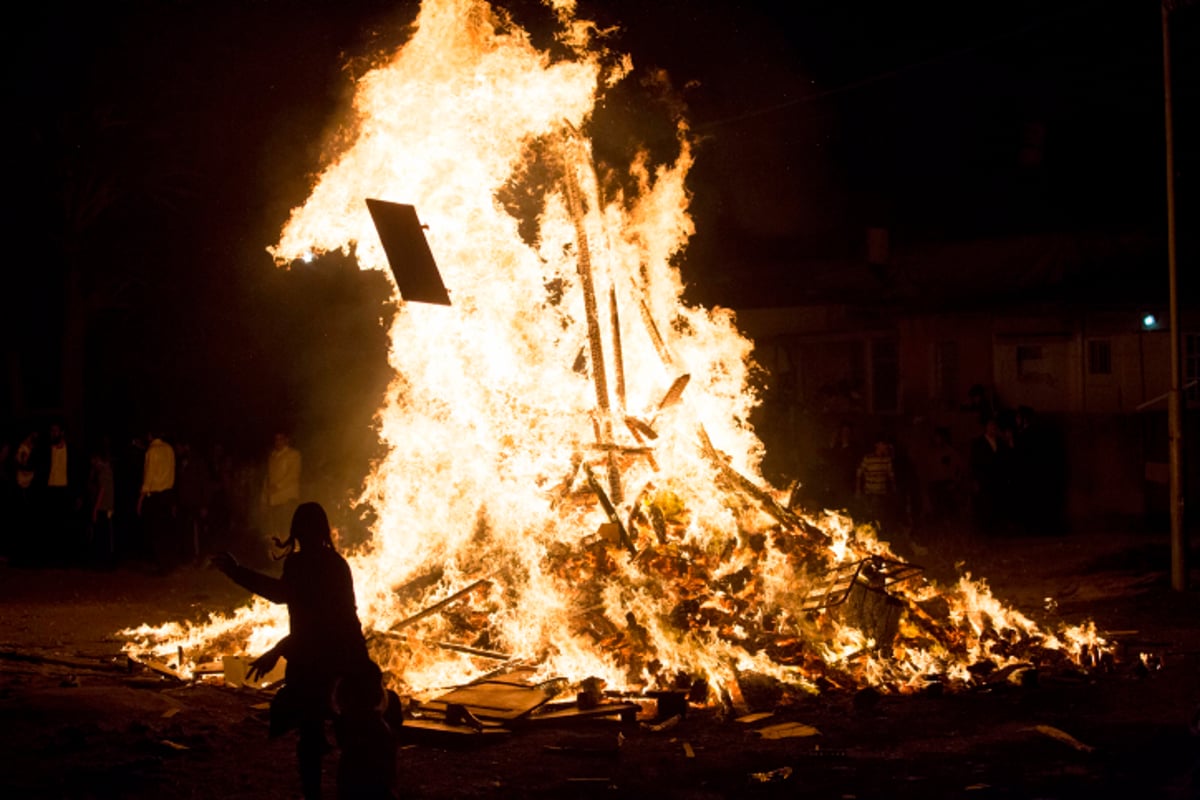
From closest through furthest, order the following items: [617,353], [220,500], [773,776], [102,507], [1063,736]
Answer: [773,776]
[1063,736]
[617,353]
[102,507]
[220,500]

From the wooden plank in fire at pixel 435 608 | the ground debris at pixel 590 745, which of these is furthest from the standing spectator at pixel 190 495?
the ground debris at pixel 590 745

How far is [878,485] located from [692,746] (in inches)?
347

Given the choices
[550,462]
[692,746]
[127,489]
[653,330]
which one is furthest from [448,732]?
[127,489]

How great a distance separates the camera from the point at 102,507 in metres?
15.4

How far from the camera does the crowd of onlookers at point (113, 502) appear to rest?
50.8 ft

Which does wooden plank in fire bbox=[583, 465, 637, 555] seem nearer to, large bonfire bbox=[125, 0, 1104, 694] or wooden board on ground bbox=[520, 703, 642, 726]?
large bonfire bbox=[125, 0, 1104, 694]

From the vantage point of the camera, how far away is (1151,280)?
1738 cm

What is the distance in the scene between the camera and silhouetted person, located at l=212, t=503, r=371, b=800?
19.0ft

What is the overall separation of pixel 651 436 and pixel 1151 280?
1088cm

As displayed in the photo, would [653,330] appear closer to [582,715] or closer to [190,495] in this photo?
[582,715]

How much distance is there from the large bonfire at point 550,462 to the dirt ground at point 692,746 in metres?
0.82

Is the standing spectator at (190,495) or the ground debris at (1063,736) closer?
the ground debris at (1063,736)

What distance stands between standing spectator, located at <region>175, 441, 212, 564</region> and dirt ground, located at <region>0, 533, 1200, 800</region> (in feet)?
18.0

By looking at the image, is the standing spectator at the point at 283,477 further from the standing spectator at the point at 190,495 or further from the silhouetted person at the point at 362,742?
the silhouetted person at the point at 362,742
